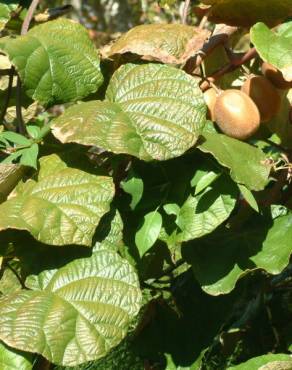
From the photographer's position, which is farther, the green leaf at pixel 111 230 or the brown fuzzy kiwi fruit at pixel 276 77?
the brown fuzzy kiwi fruit at pixel 276 77

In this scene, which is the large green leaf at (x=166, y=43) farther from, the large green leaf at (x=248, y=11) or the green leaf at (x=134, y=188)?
the green leaf at (x=134, y=188)

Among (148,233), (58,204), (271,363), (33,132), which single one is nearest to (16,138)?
(33,132)

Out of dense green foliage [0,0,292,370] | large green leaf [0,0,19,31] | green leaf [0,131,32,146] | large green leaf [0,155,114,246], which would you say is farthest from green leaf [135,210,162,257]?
large green leaf [0,0,19,31]

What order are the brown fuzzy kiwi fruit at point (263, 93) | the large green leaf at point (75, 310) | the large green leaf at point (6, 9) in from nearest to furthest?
the large green leaf at point (75, 310) → the brown fuzzy kiwi fruit at point (263, 93) → the large green leaf at point (6, 9)

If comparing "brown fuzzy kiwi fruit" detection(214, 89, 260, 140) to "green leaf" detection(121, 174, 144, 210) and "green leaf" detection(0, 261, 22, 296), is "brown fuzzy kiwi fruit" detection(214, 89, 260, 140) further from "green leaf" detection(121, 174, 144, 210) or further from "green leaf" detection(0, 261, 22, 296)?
"green leaf" detection(0, 261, 22, 296)

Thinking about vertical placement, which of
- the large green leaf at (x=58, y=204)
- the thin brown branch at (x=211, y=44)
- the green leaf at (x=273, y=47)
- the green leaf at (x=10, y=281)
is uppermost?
the green leaf at (x=273, y=47)

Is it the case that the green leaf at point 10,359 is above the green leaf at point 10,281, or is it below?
above

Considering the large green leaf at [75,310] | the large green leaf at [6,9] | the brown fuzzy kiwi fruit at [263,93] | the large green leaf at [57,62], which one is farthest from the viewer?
the large green leaf at [6,9]

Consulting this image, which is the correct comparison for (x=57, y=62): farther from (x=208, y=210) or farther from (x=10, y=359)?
(x=10, y=359)

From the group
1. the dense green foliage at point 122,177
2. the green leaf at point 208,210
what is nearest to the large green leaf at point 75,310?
the dense green foliage at point 122,177
